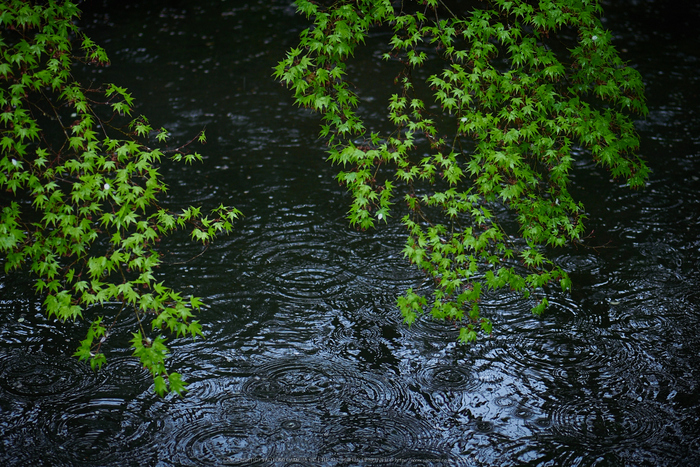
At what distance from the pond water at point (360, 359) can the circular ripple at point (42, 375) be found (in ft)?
0.06

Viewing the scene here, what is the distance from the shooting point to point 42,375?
5.79m

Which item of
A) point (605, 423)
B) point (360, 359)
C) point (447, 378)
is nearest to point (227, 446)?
point (360, 359)

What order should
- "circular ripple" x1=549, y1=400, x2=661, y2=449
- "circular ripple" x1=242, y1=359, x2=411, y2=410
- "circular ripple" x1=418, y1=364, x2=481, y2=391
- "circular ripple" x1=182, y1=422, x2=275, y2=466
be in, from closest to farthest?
"circular ripple" x1=182, y1=422, x2=275, y2=466 → "circular ripple" x1=549, y1=400, x2=661, y2=449 → "circular ripple" x1=242, y1=359, x2=411, y2=410 → "circular ripple" x1=418, y1=364, x2=481, y2=391

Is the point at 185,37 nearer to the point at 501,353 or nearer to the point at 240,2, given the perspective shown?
the point at 240,2

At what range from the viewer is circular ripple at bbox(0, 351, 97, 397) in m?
5.61

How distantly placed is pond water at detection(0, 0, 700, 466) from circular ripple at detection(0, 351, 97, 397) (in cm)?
2

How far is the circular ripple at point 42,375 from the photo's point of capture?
5.61 m

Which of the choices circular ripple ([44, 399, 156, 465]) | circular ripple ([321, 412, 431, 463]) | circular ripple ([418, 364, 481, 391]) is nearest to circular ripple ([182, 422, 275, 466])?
circular ripple ([44, 399, 156, 465])

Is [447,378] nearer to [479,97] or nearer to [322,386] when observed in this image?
[322,386]

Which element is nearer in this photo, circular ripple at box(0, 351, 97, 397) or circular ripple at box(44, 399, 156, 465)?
circular ripple at box(44, 399, 156, 465)

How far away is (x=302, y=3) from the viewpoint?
16.1 feet

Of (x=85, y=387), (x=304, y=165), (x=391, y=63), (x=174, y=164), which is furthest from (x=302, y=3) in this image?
(x=391, y=63)

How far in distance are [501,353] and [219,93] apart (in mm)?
9085

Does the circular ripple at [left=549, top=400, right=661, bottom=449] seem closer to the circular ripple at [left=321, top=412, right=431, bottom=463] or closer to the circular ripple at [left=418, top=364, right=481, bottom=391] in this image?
the circular ripple at [left=418, top=364, right=481, bottom=391]
